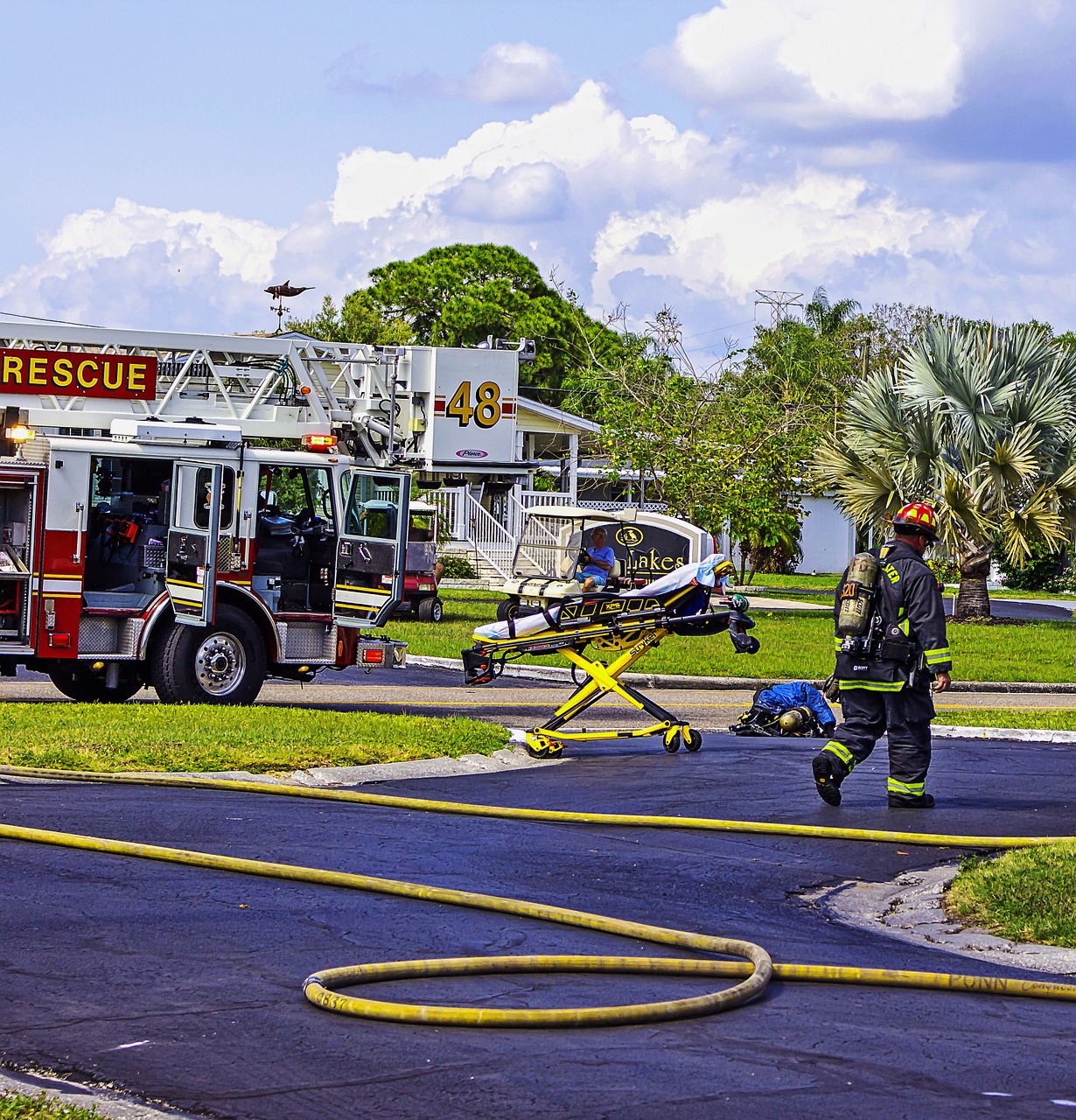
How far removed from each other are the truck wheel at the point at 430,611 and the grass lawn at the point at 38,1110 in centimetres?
2228

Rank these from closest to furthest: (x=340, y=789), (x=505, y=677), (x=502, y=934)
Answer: (x=502, y=934)
(x=340, y=789)
(x=505, y=677)

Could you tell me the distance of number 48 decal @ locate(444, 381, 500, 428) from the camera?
661 inches

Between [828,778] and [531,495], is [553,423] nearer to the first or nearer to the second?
[531,495]

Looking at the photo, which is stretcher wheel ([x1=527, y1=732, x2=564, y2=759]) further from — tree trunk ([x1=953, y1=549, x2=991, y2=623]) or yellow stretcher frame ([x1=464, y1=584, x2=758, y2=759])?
tree trunk ([x1=953, y1=549, x2=991, y2=623])

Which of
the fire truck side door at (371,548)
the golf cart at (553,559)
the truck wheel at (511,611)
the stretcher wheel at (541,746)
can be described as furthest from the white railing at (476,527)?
the stretcher wheel at (541,746)

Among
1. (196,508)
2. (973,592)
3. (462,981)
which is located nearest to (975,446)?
(973,592)

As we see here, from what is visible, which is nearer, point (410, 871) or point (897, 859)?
point (410, 871)

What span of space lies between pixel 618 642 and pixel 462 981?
7.33 meters

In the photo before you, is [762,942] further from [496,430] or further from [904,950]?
[496,430]

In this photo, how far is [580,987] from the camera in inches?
227

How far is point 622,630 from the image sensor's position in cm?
1288

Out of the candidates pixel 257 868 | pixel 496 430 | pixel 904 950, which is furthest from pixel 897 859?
pixel 496 430

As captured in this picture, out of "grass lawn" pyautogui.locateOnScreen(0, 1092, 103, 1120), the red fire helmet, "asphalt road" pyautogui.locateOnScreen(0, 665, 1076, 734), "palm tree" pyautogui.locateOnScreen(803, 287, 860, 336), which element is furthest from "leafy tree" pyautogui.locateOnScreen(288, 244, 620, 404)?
"grass lawn" pyautogui.locateOnScreen(0, 1092, 103, 1120)

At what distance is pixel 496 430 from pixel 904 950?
1073 centimetres
